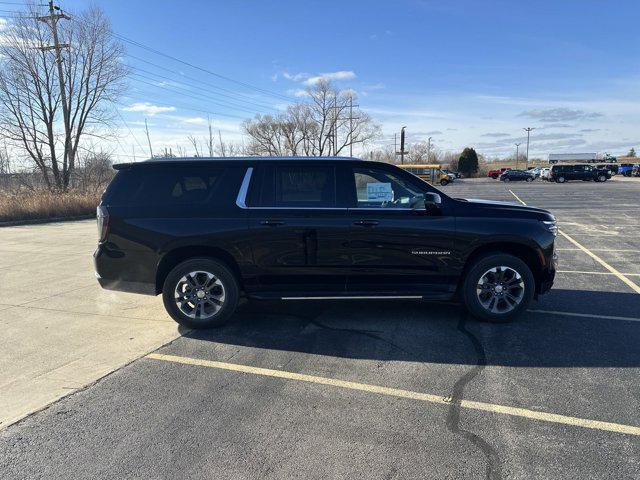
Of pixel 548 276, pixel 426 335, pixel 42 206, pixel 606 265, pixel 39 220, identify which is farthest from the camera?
pixel 42 206

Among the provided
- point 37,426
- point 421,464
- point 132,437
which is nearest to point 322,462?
point 421,464

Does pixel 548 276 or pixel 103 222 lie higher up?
pixel 103 222

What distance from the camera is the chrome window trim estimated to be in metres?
4.69

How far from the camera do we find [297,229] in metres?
4.62

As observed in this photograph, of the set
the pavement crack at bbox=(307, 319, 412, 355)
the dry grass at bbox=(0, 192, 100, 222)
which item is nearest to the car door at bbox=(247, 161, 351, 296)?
the pavement crack at bbox=(307, 319, 412, 355)

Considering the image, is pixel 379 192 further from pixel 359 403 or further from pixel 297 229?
pixel 359 403

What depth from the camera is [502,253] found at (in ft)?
15.6

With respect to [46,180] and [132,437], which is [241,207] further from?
[46,180]

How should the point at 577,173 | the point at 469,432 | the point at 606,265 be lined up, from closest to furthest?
the point at 469,432 < the point at 606,265 < the point at 577,173

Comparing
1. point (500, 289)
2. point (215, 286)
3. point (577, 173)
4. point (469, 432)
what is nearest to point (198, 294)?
point (215, 286)

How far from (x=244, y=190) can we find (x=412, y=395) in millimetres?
2826

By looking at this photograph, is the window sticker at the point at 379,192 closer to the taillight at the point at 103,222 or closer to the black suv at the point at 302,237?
the black suv at the point at 302,237

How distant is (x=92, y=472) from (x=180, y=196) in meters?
2.96

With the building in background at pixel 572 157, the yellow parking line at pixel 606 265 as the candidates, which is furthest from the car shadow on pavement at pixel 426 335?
the building in background at pixel 572 157
